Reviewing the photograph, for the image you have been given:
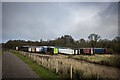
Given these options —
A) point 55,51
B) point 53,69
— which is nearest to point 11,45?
point 55,51

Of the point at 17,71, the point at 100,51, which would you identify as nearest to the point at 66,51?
the point at 100,51

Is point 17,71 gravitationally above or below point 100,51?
above

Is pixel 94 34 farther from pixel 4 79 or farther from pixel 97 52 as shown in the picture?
pixel 4 79

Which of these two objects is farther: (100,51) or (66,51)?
(100,51)

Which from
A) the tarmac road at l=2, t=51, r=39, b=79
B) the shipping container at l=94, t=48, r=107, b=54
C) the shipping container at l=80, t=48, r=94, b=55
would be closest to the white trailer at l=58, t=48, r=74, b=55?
the shipping container at l=80, t=48, r=94, b=55

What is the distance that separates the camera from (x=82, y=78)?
23.4 ft

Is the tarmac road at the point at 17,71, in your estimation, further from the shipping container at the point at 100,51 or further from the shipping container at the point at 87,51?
the shipping container at the point at 100,51

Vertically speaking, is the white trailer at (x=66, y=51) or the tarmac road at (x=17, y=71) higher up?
the tarmac road at (x=17, y=71)

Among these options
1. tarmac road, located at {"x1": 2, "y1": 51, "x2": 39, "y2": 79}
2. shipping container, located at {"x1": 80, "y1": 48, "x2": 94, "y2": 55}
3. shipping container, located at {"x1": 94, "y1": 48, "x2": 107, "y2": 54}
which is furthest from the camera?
shipping container, located at {"x1": 94, "y1": 48, "x2": 107, "y2": 54}

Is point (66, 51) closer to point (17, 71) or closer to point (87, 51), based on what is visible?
point (87, 51)

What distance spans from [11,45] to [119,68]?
242 feet

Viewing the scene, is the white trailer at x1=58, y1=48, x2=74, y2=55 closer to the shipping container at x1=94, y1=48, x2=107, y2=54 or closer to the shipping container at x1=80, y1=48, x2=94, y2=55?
the shipping container at x1=80, y1=48, x2=94, y2=55

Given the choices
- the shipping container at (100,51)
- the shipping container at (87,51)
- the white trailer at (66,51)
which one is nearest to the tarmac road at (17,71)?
the white trailer at (66,51)

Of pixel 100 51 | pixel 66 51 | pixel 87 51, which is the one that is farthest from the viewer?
pixel 100 51
